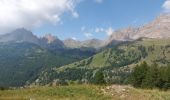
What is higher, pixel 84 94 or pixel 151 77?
pixel 151 77

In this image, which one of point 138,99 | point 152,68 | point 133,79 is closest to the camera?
point 138,99

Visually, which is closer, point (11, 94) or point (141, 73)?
point (11, 94)

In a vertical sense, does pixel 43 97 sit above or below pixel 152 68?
below

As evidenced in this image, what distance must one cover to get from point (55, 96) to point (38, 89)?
3.70 m

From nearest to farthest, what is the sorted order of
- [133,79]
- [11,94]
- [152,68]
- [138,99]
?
1. [138,99]
2. [11,94]
3. [152,68]
4. [133,79]

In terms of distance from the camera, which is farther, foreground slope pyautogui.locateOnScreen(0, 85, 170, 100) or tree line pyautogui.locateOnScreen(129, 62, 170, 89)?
tree line pyautogui.locateOnScreen(129, 62, 170, 89)

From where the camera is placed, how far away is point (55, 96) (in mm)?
34281

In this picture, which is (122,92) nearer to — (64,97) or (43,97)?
(64,97)

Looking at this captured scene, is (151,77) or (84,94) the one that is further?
(151,77)

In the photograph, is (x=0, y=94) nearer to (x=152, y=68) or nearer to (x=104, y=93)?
(x=104, y=93)

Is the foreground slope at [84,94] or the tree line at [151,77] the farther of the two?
the tree line at [151,77]

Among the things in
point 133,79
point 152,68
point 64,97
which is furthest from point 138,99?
point 133,79

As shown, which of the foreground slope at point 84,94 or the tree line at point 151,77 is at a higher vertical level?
the tree line at point 151,77

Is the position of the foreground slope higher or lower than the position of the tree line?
lower
